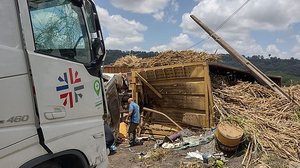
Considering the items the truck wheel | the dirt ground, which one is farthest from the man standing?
the truck wheel

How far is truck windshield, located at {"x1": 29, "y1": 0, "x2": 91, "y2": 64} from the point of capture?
3.59m

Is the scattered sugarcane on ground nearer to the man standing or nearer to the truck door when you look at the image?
the man standing

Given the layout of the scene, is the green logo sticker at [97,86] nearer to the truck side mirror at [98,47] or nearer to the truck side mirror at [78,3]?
the truck side mirror at [98,47]

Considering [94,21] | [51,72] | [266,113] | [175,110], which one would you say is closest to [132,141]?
[175,110]

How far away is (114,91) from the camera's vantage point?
373 inches

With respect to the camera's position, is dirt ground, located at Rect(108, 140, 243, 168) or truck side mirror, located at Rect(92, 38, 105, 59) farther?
dirt ground, located at Rect(108, 140, 243, 168)

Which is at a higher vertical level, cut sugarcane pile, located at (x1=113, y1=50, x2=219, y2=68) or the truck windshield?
the truck windshield

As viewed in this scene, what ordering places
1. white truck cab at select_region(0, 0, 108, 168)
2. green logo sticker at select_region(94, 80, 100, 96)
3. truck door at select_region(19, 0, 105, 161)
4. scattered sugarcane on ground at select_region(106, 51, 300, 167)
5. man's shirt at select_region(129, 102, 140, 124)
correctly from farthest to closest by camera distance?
man's shirt at select_region(129, 102, 140, 124) → scattered sugarcane on ground at select_region(106, 51, 300, 167) → green logo sticker at select_region(94, 80, 100, 96) → truck door at select_region(19, 0, 105, 161) → white truck cab at select_region(0, 0, 108, 168)

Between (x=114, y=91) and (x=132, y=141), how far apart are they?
12.3 feet

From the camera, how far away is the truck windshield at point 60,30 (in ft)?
11.8

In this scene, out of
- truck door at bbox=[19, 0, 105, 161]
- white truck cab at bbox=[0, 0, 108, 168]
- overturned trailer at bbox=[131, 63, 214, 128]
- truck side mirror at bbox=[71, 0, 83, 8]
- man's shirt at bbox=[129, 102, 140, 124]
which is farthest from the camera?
man's shirt at bbox=[129, 102, 140, 124]

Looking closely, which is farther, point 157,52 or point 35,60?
point 157,52

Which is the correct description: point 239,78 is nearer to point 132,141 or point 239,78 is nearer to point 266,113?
point 266,113

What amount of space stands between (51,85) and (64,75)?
25cm
